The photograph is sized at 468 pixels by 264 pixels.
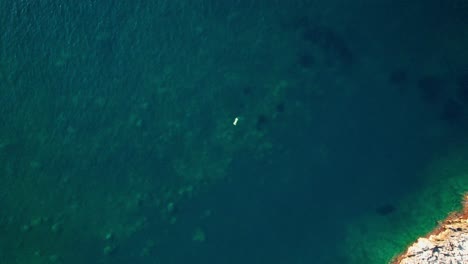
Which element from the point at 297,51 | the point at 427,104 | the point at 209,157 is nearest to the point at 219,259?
the point at 209,157

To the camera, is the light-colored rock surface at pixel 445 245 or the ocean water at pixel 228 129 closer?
the light-colored rock surface at pixel 445 245

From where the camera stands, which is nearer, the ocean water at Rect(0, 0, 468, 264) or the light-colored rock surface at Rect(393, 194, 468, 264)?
the light-colored rock surface at Rect(393, 194, 468, 264)

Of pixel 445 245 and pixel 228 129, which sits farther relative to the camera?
pixel 228 129

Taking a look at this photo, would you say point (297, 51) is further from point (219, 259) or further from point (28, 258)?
point (28, 258)
